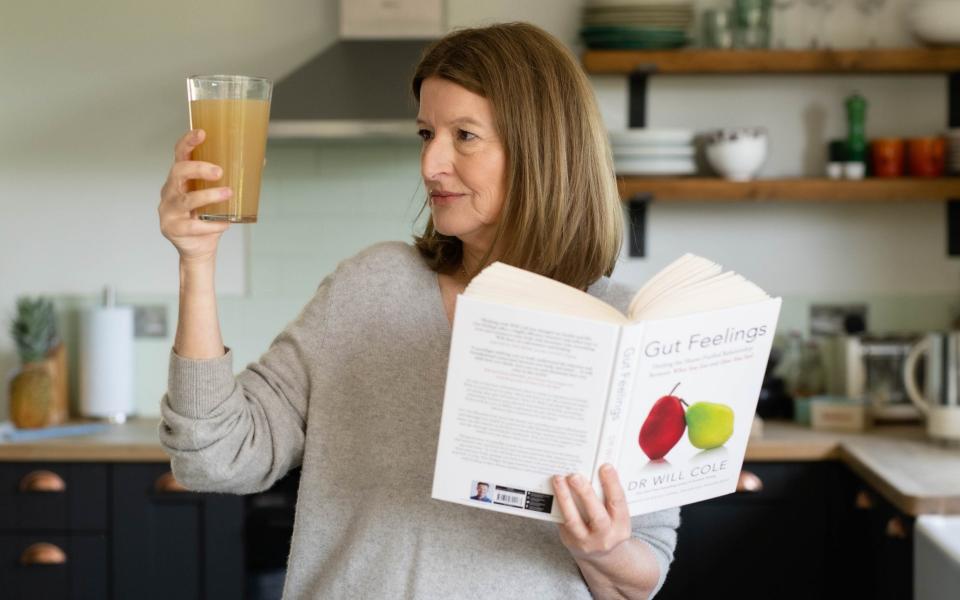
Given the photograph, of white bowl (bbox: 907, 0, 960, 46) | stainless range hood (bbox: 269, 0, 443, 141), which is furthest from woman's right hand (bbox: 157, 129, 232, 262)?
white bowl (bbox: 907, 0, 960, 46)

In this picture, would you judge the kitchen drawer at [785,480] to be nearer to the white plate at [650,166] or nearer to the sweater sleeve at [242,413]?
the white plate at [650,166]

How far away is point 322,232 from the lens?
3.43 metres

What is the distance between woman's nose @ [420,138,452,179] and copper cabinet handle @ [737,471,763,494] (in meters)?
1.73

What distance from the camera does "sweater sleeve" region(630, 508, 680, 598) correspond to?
1439 mm

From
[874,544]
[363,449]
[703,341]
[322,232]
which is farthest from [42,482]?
[703,341]

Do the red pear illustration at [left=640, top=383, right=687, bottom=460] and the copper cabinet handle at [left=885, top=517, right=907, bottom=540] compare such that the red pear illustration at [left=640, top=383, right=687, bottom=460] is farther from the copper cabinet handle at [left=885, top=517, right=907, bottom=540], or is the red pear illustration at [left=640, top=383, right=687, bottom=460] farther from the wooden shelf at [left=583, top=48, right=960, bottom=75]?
the wooden shelf at [left=583, top=48, right=960, bottom=75]

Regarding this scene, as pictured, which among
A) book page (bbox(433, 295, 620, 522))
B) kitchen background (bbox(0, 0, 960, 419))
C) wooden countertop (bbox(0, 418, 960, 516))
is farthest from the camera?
kitchen background (bbox(0, 0, 960, 419))

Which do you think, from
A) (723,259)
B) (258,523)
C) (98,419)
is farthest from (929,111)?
(98,419)

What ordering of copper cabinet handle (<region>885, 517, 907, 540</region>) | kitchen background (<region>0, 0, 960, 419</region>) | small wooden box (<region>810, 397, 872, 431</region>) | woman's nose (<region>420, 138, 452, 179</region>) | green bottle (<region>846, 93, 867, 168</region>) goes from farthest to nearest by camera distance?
kitchen background (<region>0, 0, 960, 419</region>), green bottle (<region>846, 93, 867, 168</region>), small wooden box (<region>810, 397, 872, 431</region>), copper cabinet handle (<region>885, 517, 907, 540</region>), woman's nose (<region>420, 138, 452, 179</region>)

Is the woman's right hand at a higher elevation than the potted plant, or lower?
higher

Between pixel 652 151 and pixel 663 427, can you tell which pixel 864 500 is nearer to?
pixel 652 151

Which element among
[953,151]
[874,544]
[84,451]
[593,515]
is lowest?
[874,544]

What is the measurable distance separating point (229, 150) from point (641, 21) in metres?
2.14

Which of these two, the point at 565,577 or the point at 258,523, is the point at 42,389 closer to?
the point at 258,523
